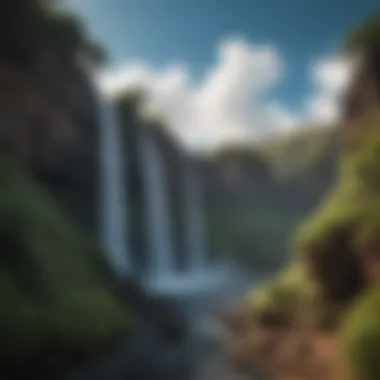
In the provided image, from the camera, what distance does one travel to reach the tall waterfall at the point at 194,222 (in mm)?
2510

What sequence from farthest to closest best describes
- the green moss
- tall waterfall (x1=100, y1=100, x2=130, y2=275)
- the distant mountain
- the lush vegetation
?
tall waterfall (x1=100, y1=100, x2=130, y2=275), the distant mountain, the lush vegetation, the green moss

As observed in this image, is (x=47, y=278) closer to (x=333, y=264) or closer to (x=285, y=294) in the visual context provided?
(x=285, y=294)

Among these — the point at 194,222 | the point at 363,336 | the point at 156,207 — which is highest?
the point at 156,207

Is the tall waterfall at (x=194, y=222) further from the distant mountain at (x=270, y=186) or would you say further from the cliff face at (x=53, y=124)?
the cliff face at (x=53, y=124)

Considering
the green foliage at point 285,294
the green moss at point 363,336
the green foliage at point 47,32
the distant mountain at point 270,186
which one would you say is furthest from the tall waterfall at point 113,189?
the green moss at point 363,336

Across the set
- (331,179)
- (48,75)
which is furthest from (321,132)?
(48,75)

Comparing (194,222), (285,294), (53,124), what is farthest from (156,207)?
(285,294)

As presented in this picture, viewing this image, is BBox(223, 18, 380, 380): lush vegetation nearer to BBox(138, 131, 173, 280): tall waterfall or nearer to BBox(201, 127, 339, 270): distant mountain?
BBox(201, 127, 339, 270): distant mountain

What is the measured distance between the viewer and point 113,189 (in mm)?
2693

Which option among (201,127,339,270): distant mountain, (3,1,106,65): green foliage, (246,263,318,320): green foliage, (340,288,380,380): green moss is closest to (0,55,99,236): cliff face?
(3,1,106,65): green foliage

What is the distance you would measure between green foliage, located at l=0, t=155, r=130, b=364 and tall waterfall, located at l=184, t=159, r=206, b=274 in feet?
1.45

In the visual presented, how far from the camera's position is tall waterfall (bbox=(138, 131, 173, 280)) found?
2652 mm

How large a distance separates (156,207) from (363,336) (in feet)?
4.23

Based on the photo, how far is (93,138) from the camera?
9.50 ft
